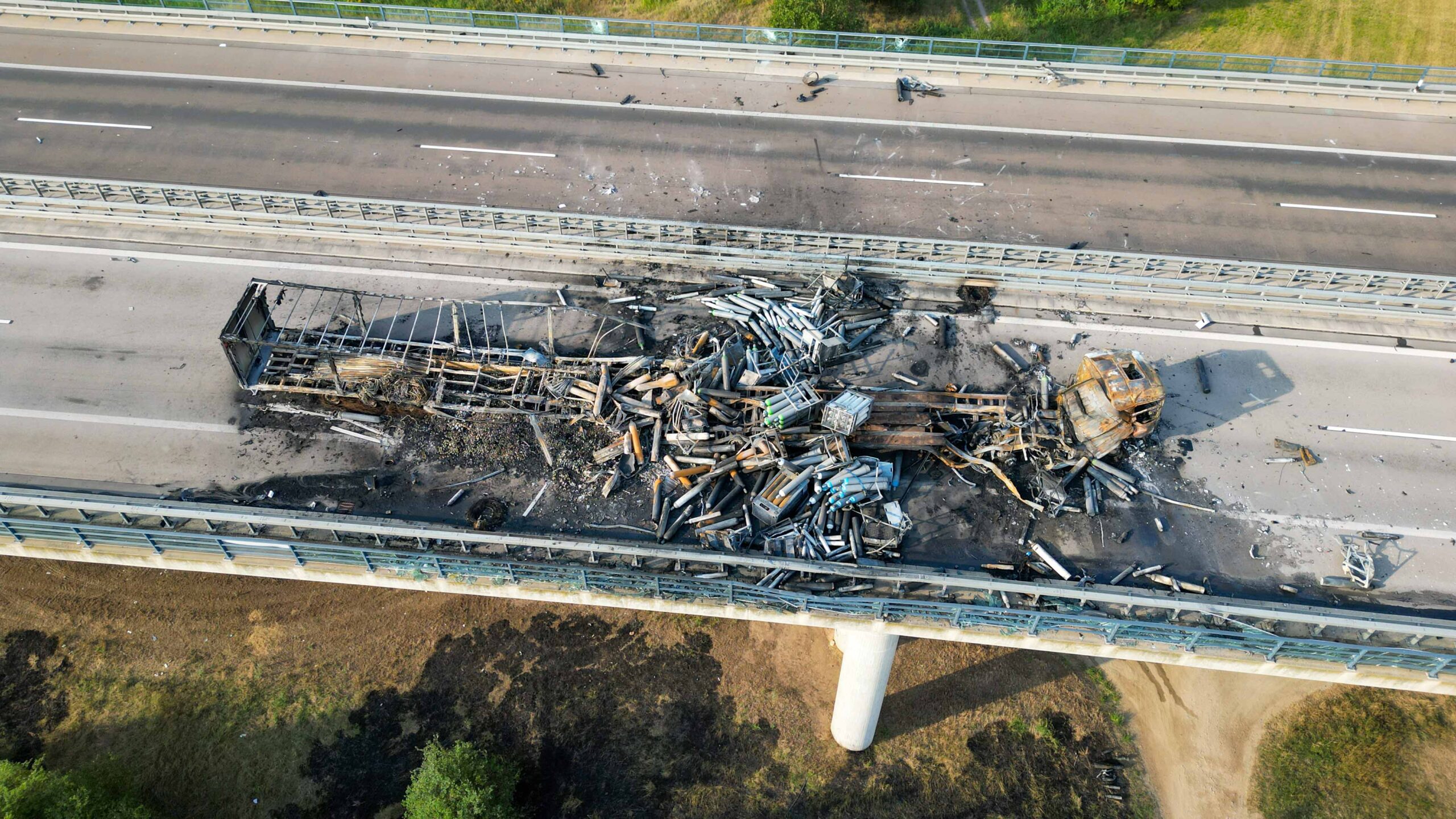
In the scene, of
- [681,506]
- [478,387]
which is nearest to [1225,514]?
[681,506]

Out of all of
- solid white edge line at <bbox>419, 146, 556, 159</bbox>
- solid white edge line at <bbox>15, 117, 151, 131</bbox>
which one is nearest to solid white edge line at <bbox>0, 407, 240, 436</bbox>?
solid white edge line at <bbox>419, 146, 556, 159</bbox>

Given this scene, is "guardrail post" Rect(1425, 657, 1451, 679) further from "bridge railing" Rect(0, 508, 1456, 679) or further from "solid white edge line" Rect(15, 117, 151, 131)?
"solid white edge line" Rect(15, 117, 151, 131)

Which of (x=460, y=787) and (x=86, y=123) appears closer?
(x=460, y=787)

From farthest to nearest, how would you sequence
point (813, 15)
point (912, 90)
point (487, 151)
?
point (813, 15)
point (912, 90)
point (487, 151)

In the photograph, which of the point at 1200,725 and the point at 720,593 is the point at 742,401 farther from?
the point at 1200,725

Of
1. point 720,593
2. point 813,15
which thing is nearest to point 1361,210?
point 813,15

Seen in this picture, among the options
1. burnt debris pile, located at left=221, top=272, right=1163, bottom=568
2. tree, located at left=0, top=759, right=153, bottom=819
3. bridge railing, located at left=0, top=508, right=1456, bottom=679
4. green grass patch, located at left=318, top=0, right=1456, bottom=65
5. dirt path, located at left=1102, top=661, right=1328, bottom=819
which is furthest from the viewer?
green grass patch, located at left=318, top=0, right=1456, bottom=65

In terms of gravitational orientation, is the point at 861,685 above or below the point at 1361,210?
below
